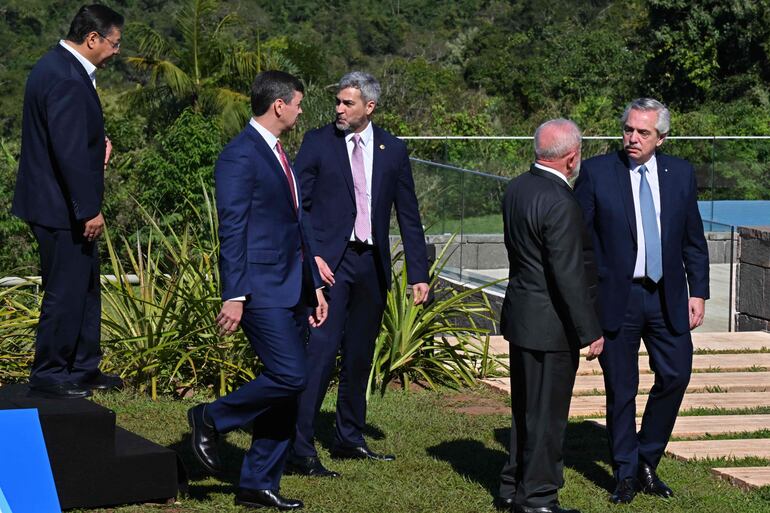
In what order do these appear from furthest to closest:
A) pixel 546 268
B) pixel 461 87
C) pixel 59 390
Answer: pixel 461 87, pixel 59 390, pixel 546 268

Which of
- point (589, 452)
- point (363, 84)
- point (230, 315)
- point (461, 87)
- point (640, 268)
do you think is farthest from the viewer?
point (461, 87)

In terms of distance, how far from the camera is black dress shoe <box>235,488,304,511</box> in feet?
18.7

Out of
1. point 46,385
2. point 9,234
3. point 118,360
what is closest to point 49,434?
point 46,385

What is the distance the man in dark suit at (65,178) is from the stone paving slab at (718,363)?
4.36m

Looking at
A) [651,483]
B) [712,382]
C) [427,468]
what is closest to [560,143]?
[651,483]

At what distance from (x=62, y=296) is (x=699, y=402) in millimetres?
4339

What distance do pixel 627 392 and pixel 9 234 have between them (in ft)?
35.0

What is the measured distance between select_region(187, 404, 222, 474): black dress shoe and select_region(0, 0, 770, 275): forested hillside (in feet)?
17.7

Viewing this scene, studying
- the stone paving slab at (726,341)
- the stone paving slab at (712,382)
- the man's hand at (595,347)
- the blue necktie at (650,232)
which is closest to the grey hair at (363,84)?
the blue necktie at (650,232)

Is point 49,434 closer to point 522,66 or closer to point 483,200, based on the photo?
point 483,200

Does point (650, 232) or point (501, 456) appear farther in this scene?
point (501, 456)

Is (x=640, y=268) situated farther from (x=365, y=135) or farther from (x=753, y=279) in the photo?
(x=753, y=279)

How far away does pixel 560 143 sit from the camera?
5.48 m

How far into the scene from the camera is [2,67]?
1967 inches
